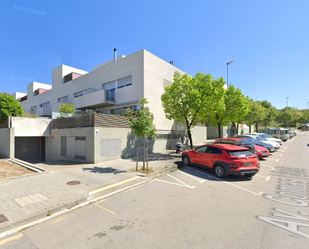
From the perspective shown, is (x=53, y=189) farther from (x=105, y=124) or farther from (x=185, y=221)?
(x=105, y=124)

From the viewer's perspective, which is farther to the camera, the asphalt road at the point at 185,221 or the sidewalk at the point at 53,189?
the sidewalk at the point at 53,189

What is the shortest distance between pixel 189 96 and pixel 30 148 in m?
16.3

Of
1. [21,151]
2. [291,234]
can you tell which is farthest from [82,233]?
[21,151]

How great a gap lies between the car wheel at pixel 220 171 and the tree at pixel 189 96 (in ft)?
17.8

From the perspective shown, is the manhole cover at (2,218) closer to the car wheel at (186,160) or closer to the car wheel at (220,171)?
the car wheel at (220,171)

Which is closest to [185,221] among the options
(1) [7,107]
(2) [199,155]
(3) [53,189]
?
(3) [53,189]

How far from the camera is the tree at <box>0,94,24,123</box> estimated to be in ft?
45.2

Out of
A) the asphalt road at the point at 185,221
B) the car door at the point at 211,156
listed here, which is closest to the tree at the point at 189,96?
the car door at the point at 211,156

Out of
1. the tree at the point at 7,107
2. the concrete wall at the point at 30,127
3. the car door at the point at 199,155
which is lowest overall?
the car door at the point at 199,155

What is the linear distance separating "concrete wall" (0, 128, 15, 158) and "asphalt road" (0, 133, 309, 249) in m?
12.9

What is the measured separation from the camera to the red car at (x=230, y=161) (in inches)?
281

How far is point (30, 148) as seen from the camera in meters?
16.3

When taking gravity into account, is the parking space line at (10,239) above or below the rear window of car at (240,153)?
below

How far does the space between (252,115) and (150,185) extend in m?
29.5
